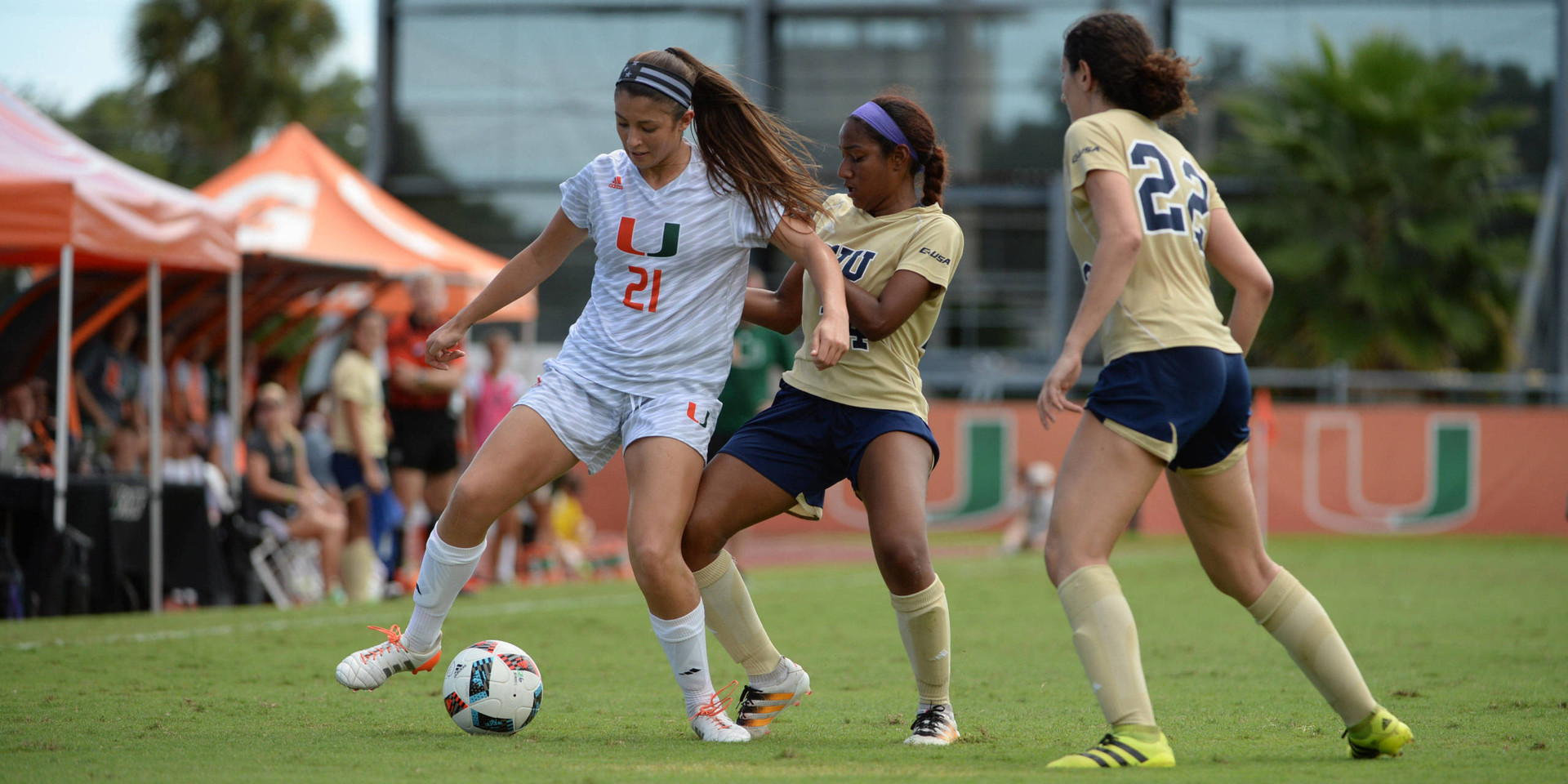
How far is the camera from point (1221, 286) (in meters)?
23.5

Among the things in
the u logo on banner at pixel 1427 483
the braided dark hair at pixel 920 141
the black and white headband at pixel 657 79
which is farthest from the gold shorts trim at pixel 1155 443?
the u logo on banner at pixel 1427 483

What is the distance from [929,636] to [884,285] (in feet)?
3.57

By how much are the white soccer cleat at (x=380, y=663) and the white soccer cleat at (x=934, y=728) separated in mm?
1517

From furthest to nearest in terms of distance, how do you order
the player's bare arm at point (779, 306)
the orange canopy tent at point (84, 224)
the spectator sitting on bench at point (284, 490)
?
the spectator sitting on bench at point (284, 490)
the orange canopy tent at point (84, 224)
the player's bare arm at point (779, 306)

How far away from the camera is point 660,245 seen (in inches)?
182

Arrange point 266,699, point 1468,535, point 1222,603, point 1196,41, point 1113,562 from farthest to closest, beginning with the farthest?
point 1196,41, point 1468,535, point 1113,562, point 1222,603, point 266,699

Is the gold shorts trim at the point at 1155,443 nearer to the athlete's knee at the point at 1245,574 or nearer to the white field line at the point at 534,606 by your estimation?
the athlete's knee at the point at 1245,574

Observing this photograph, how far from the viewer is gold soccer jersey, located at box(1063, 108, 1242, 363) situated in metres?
3.97

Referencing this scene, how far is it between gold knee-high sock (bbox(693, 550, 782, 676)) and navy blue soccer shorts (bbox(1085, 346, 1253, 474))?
4.57ft

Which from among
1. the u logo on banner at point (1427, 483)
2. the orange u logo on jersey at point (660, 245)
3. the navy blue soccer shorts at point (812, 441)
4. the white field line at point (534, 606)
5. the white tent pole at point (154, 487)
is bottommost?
the u logo on banner at point (1427, 483)

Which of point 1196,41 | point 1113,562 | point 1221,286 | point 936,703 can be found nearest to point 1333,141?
point 1221,286

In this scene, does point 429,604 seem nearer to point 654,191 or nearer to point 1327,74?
point 654,191

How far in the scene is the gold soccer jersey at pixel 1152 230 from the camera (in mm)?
3967

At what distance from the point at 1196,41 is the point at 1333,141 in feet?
16.2
